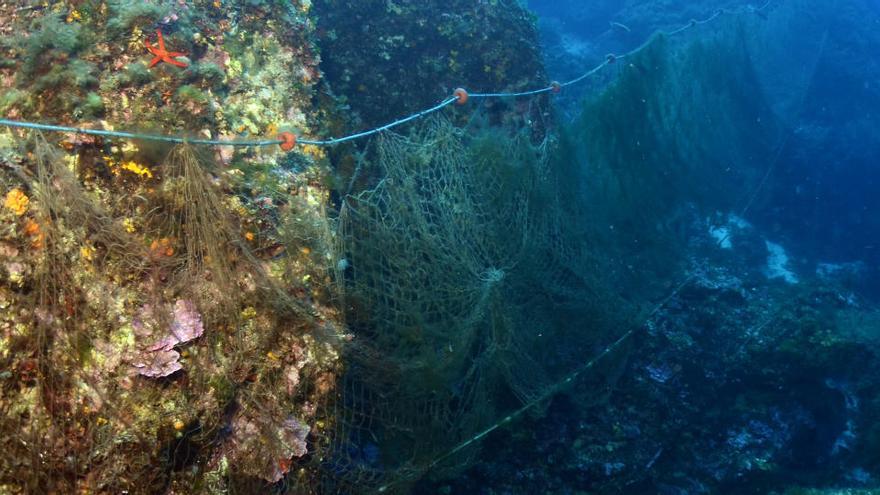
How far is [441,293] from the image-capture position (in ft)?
12.2

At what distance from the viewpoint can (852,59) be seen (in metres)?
14.5

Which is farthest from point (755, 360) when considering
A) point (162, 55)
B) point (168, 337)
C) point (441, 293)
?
point (162, 55)

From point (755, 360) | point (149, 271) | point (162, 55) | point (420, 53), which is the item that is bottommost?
point (149, 271)

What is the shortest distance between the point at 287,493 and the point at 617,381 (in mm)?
4690

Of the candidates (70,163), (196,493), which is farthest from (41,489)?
(70,163)

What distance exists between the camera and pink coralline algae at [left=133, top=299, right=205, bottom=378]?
2340 mm

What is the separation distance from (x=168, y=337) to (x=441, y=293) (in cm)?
189

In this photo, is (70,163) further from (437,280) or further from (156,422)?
(437,280)

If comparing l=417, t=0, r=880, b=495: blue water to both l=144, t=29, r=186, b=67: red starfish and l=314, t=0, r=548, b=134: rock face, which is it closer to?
l=314, t=0, r=548, b=134: rock face

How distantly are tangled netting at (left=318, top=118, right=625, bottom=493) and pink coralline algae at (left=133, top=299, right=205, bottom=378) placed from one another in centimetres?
97

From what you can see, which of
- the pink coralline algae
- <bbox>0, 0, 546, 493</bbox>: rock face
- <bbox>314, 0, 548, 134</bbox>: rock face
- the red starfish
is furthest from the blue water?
the red starfish

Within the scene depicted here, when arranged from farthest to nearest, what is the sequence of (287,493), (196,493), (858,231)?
(858,231)
(287,493)
(196,493)

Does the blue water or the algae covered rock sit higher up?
the blue water

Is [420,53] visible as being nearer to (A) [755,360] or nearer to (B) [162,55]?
(B) [162,55]
